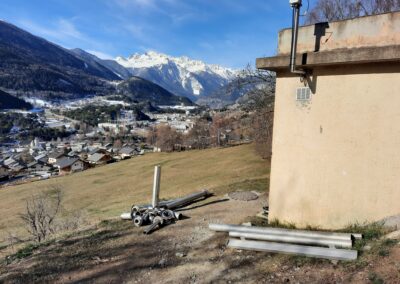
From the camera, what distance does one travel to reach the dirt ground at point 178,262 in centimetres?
567

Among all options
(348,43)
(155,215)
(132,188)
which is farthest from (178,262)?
(132,188)

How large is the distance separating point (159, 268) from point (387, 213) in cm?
465

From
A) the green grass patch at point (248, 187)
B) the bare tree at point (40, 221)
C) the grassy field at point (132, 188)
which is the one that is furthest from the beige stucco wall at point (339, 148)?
the bare tree at point (40, 221)

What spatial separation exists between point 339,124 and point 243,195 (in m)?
6.54

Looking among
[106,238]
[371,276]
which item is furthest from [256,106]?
[371,276]

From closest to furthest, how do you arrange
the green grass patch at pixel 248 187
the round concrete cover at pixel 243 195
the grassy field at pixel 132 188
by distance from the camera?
1. the round concrete cover at pixel 243 195
2. the green grass patch at pixel 248 187
3. the grassy field at pixel 132 188

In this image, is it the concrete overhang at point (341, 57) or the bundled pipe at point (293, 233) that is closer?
the concrete overhang at point (341, 57)

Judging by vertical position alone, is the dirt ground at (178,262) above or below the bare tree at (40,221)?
above

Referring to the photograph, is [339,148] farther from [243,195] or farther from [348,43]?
[243,195]

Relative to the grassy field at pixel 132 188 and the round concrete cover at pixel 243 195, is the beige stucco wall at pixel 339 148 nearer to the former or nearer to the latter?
the round concrete cover at pixel 243 195

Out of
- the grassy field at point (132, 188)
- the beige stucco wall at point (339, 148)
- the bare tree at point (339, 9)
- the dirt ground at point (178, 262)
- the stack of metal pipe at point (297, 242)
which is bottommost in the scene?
the grassy field at point (132, 188)

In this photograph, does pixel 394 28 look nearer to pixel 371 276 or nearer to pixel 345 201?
pixel 345 201

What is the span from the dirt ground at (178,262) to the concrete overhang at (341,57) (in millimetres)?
3325

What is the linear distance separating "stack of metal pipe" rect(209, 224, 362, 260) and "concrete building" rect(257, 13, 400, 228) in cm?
90
